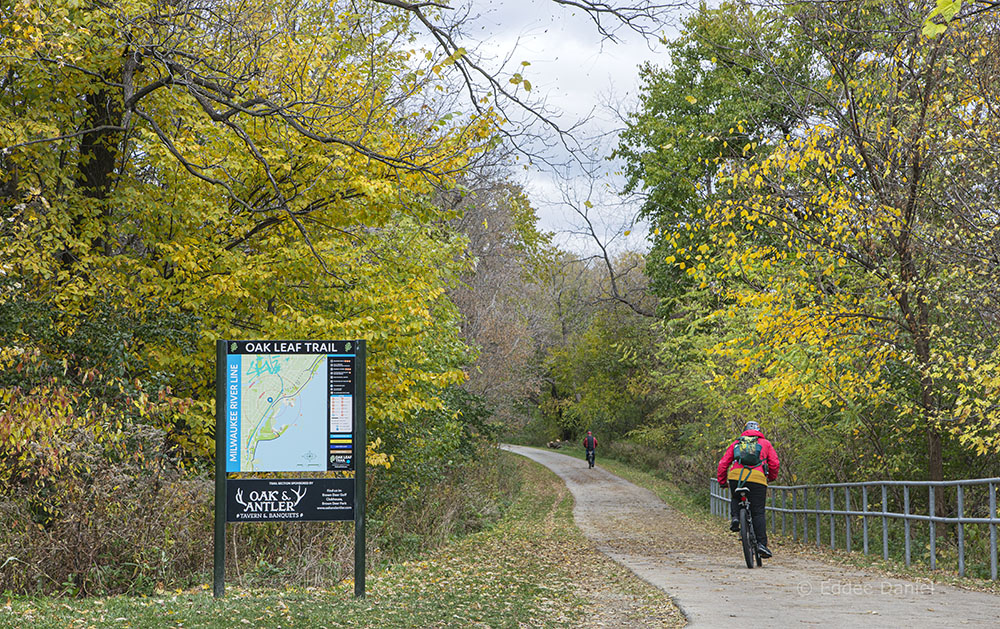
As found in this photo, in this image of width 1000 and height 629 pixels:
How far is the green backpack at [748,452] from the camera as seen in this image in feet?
39.4

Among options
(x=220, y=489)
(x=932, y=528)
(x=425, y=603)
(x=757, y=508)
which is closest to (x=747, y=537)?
(x=757, y=508)

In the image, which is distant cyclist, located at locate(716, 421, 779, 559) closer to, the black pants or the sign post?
the black pants

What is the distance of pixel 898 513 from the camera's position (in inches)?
536

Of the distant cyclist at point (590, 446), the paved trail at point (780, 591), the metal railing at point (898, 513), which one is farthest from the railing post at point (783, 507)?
the distant cyclist at point (590, 446)

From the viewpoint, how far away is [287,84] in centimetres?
1137

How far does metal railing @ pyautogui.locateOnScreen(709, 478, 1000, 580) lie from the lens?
37.1 feet

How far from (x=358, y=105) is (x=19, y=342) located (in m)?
5.33

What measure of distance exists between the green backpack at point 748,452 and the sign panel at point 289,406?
533 cm

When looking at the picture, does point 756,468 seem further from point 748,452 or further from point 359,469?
point 359,469

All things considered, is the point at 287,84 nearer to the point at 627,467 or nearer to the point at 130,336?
the point at 130,336

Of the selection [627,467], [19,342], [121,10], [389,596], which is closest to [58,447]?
[19,342]

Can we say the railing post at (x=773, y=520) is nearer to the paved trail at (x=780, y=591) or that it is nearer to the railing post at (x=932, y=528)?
the paved trail at (x=780, y=591)

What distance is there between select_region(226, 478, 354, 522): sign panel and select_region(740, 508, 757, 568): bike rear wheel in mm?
5154

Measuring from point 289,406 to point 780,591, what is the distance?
5045 millimetres
